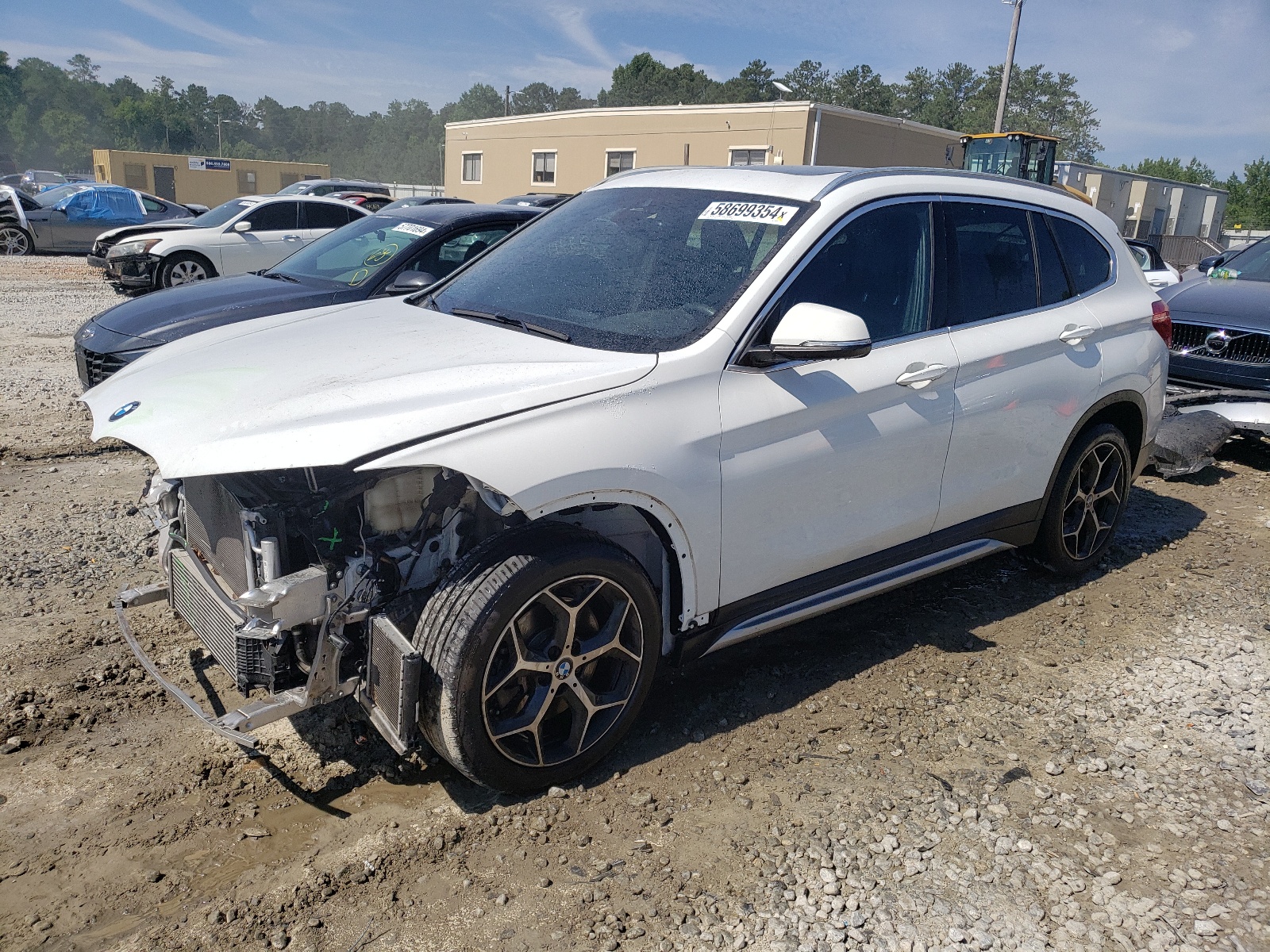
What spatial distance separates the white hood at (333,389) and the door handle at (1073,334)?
7.58 feet

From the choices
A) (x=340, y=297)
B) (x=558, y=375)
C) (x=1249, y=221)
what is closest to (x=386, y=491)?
(x=558, y=375)

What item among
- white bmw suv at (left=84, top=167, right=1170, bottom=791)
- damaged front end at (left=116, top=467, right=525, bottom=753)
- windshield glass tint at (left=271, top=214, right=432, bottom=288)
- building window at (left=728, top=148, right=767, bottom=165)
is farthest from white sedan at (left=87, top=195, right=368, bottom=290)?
building window at (left=728, top=148, right=767, bottom=165)

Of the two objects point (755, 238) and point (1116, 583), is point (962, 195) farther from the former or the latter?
point (1116, 583)

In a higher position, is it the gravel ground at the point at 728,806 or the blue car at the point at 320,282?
the blue car at the point at 320,282

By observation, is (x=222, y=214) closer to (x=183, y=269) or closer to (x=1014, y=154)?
(x=183, y=269)

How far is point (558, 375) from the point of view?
2.91m

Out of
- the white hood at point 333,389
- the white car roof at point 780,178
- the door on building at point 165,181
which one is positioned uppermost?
the door on building at point 165,181

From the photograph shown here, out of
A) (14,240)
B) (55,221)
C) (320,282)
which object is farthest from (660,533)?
(55,221)

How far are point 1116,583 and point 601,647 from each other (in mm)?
3381

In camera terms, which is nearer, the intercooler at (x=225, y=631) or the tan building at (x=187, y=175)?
the intercooler at (x=225, y=631)

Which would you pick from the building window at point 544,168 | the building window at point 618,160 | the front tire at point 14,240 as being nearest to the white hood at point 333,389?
the front tire at point 14,240

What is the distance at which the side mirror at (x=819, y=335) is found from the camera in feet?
9.92

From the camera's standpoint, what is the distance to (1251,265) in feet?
28.3

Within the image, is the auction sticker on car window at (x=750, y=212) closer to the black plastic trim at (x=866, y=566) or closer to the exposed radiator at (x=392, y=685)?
the black plastic trim at (x=866, y=566)
